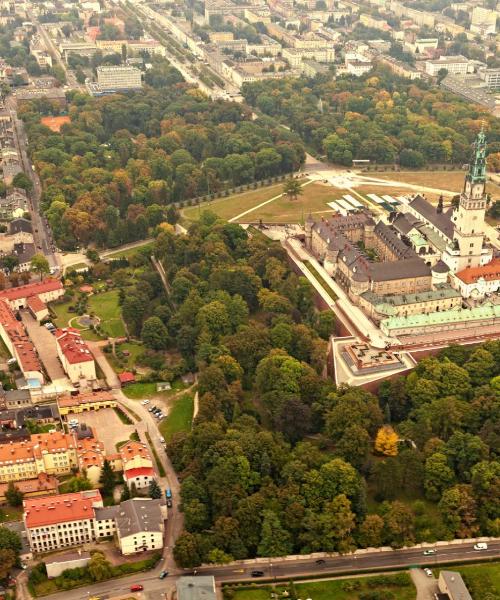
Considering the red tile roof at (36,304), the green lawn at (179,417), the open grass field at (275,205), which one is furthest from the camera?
the open grass field at (275,205)

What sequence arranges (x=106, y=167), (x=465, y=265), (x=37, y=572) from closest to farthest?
(x=37, y=572) < (x=465, y=265) < (x=106, y=167)

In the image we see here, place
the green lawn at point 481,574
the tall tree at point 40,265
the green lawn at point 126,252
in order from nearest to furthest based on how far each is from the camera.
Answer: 1. the green lawn at point 481,574
2. the tall tree at point 40,265
3. the green lawn at point 126,252

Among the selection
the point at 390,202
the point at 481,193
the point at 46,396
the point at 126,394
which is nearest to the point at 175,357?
the point at 126,394

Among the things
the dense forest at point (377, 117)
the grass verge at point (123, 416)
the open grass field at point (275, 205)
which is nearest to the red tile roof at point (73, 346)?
the grass verge at point (123, 416)

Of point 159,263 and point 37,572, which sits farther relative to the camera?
point 159,263

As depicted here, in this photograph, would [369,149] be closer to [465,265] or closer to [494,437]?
[465,265]

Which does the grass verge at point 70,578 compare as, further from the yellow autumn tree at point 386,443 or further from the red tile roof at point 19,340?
the red tile roof at point 19,340
